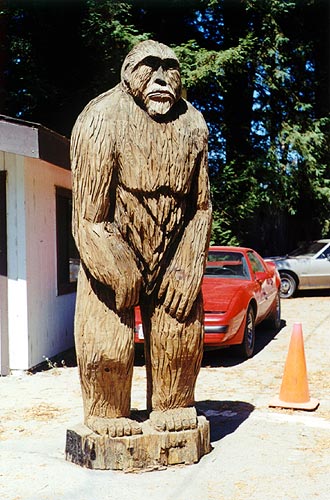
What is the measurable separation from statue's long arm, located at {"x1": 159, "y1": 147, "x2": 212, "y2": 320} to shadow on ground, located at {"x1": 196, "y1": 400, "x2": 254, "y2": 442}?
4.22ft

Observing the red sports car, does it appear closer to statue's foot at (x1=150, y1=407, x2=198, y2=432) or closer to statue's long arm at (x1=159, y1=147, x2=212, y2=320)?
statue's foot at (x1=150, y1=407, x2=198, y2=432)

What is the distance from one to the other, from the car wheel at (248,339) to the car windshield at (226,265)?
765 millimetres

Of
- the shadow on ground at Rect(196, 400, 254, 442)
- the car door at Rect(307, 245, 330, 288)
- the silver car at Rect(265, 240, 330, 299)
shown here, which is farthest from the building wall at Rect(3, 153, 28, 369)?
the car door at Rect(307, 245, 330, 288)

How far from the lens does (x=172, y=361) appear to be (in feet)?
13.0

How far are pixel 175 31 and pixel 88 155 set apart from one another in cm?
1415

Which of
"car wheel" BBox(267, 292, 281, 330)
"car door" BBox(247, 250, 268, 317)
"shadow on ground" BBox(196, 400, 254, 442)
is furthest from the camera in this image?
"car wheel" BBox(267, 292, 281, 330)

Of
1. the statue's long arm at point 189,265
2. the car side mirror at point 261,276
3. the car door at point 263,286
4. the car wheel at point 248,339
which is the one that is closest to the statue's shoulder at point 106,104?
the statue's long arm at point 189,265

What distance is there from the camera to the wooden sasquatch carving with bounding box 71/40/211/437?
3.71 m

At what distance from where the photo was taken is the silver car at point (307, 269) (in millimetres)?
15438

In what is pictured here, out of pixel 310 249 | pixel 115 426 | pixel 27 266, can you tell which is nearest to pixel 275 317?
pixel 27 266

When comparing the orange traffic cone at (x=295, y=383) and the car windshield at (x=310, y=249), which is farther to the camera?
the car windshield at (x=310, y=249)

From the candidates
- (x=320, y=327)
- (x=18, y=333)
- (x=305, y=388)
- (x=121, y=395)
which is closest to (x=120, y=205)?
(x=121, y=395)

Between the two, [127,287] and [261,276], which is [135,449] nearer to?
[127,287]

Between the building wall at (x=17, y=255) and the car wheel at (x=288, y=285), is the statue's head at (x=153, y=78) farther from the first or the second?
the car wheel at (x=288, y=285)
